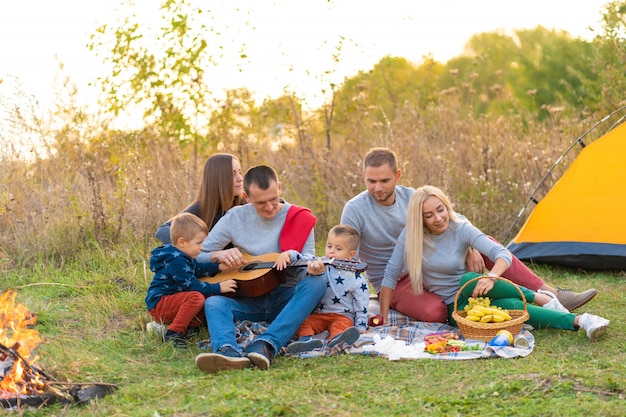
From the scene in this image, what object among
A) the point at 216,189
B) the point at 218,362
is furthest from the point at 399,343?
the point at 216,189

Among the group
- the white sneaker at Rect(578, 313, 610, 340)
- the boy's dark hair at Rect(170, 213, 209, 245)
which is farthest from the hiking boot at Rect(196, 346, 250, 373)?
the white sneaker at Rect(578, 313, 610, 340)

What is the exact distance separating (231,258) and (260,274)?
218 mm

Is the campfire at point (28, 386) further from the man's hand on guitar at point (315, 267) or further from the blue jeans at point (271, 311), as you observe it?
the man's hand on guitar at point (315, 267)

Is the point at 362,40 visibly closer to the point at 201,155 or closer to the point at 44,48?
the point at 201,155

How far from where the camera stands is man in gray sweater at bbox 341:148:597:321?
5.47 meters

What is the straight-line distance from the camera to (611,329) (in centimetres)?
524

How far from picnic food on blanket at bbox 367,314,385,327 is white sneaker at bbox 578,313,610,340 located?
1.27 metres

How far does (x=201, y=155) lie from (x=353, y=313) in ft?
14.7

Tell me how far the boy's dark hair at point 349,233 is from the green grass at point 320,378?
2.89 ft

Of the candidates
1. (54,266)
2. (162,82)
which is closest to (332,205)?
(162,82)

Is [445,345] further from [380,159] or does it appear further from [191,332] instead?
[191,332]

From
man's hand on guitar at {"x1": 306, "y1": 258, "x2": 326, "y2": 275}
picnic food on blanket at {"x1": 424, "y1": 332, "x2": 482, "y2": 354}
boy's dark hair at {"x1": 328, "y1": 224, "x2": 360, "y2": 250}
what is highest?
boy's dark hair at {"x1": 328, "y1": 224, "x2": 360, "y2": 250}

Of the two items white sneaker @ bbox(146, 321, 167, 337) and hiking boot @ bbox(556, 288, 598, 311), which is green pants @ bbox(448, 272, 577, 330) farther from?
white sneaker @ bbox(146, 321, 167, 337)

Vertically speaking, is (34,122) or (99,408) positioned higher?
(34,122)
